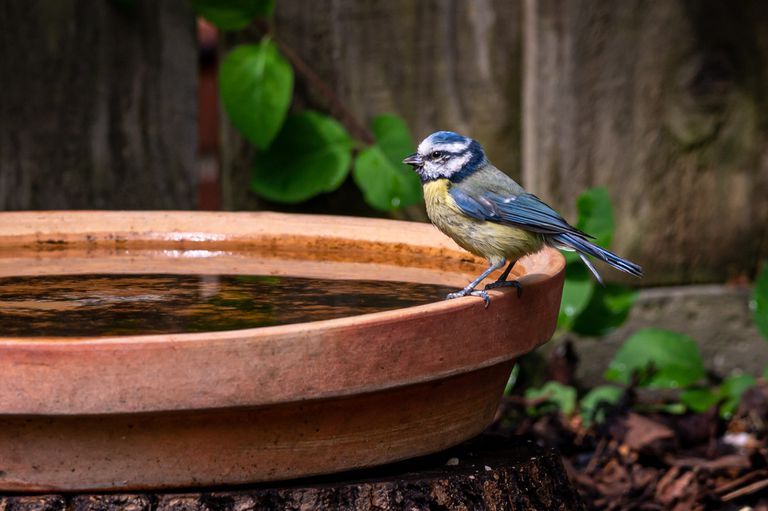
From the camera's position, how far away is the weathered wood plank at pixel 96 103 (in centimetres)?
348

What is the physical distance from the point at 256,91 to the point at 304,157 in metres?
0.30

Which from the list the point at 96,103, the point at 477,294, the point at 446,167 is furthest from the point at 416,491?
the point at 96,103

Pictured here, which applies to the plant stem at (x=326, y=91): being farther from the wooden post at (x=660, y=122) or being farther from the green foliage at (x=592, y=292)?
the green foliage at (x=592, y=292)

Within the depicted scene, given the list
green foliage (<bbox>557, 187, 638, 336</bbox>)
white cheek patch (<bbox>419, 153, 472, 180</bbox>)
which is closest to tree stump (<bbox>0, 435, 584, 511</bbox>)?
white cheek patch (<bbox>419, 153, 472, 180</bbox>)

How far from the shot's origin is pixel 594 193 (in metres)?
3.24

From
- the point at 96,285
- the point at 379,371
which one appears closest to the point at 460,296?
the point at 379,371

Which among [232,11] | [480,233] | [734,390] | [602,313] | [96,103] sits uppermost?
[232,11]

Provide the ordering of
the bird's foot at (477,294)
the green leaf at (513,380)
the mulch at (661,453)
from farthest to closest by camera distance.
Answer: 1. the green leaf at (513,380)
2. the mulch at (661,453)
3. the bird's foot at (477,294)

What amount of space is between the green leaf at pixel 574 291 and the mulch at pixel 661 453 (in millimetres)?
349

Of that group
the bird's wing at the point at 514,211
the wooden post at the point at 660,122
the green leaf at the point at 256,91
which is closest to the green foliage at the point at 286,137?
the green leaf at the point at 256,91

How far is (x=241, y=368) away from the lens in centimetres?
152

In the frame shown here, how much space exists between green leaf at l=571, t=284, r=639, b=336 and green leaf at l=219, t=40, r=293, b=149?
4.03 ft

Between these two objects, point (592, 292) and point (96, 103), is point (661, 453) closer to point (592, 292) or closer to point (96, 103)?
point (592, 292)

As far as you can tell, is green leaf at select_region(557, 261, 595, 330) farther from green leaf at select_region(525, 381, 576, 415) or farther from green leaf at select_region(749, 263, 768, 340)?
green leaf at select_region(749, 263, 768, 340)
